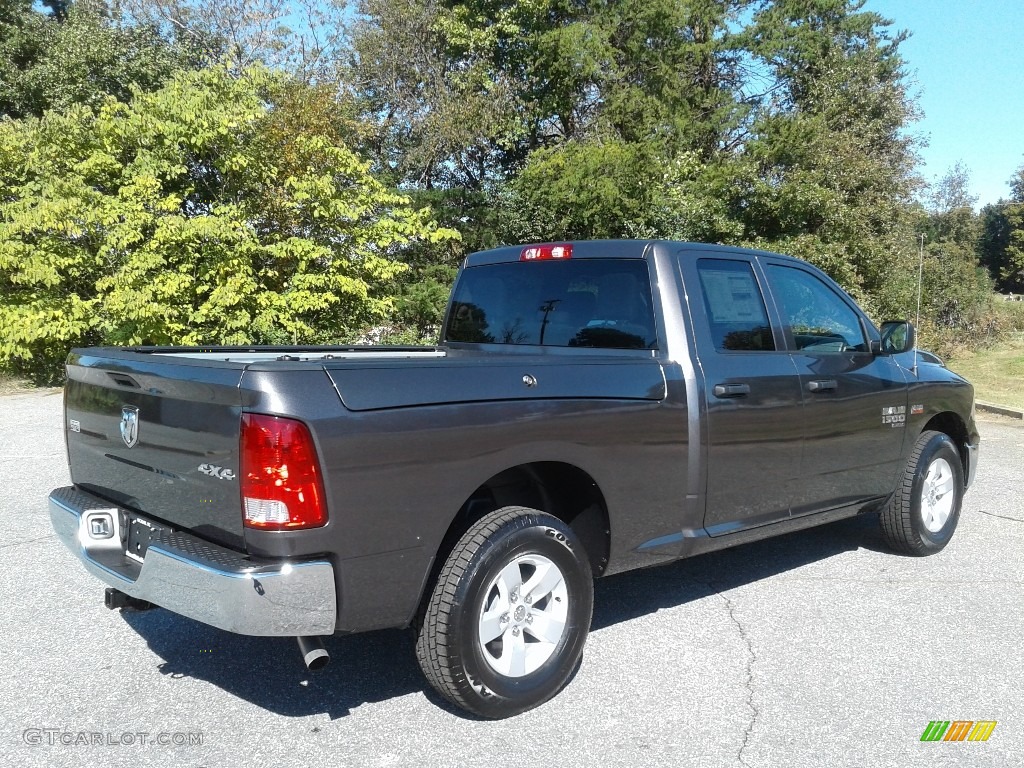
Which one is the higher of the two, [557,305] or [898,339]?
[557,305]

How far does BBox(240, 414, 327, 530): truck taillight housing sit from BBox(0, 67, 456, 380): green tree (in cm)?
1139

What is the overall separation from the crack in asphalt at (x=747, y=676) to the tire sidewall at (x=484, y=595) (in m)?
0.70

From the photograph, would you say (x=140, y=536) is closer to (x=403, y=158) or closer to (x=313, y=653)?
(x=313, y=653)

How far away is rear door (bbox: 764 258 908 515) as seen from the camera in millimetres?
4625

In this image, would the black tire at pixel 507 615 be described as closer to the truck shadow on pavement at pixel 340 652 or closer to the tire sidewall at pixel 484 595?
the tire sidewall at pixel 484 595

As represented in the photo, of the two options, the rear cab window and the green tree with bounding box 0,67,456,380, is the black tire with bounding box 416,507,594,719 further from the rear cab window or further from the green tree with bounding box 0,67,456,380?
the green tree with bounding box 0,67,456,380

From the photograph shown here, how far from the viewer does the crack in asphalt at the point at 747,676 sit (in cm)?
318

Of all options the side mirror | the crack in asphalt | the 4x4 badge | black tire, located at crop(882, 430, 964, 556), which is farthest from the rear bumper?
black tire, located at crop(882, 430, 964, 556)

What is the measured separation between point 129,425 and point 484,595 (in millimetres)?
1477

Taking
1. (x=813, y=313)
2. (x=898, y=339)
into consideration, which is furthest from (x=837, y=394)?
(x=898, y=339)

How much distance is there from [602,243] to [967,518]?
4.08 m

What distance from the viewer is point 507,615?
334cm

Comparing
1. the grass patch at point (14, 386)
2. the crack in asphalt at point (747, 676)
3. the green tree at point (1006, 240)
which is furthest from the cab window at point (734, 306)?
the green tree at point (1006, 240)

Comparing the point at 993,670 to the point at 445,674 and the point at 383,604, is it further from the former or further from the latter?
the point at 383,604
